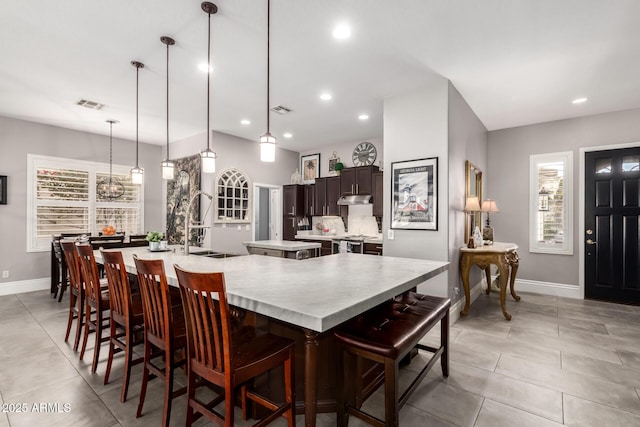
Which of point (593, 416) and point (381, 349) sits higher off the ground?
point (381, 349)

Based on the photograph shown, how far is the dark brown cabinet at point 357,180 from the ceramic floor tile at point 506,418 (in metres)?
4.07

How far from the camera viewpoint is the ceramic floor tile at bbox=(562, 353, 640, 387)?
7.89 ft

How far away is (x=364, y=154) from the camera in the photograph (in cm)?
628

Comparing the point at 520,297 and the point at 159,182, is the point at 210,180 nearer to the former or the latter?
the point at 159,182

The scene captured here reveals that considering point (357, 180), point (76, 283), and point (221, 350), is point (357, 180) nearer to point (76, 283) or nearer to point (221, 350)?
point (76, 283)

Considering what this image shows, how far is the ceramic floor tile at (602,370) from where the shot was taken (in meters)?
2.41

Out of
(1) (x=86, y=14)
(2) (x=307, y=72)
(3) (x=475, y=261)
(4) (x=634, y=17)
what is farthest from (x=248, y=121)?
(4) (x=634, y=17)

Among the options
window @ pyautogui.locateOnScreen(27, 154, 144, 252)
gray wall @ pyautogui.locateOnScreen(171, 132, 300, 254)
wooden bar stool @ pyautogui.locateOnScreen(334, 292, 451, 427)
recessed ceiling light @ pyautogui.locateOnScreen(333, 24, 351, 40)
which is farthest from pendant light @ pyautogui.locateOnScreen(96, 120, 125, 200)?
wooden bar stool @ pyautogui.locateOnScreen(334, 292, 451, 427)

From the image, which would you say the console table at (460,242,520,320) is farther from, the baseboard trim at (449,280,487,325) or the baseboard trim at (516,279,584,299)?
the baseboard trim at (516,279,584,299)

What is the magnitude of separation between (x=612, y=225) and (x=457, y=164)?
2.73 meters

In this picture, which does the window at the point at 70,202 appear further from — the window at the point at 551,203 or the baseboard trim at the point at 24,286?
the window at the point at 551,203

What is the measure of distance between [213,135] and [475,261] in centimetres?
481

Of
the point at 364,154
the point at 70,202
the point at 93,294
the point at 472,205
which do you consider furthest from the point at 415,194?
the point at 70,202

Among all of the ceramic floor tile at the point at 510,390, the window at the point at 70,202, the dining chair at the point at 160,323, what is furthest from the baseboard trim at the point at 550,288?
the window at the point at 70,202
